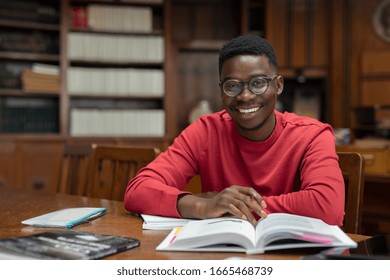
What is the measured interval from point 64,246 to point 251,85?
69 centimetres

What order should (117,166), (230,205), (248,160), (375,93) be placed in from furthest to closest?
(375,93), (117,166), (248,160), (230,205)

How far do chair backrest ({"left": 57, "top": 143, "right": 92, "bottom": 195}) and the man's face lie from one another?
91 centimetres

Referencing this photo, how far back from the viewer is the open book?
2.78 feet

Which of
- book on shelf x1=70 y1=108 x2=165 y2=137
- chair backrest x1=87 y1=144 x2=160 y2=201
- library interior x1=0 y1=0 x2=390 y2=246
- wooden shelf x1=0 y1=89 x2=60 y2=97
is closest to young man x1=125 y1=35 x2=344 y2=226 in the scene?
chair backrest x1=87 y1=144 x2=160 y2=201

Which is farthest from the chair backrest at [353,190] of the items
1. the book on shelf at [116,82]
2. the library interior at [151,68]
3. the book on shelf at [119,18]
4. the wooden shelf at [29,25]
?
the wooden shelf at [29,25]

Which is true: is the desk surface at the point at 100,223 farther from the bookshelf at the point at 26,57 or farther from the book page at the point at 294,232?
the bookshelf at the point at 26,57

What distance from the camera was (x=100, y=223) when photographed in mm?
1189

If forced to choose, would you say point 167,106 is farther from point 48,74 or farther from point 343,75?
point 343,75

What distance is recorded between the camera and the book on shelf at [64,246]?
0.81 meters

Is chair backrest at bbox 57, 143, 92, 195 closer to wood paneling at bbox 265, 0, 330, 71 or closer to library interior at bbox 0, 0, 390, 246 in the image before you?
library interior at bbox 0, 0, 390, 246

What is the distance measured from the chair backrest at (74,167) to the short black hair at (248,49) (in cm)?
93

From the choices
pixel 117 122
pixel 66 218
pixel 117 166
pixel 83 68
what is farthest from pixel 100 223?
pixel 83 68

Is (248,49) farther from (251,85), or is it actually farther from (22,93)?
(22,93)
